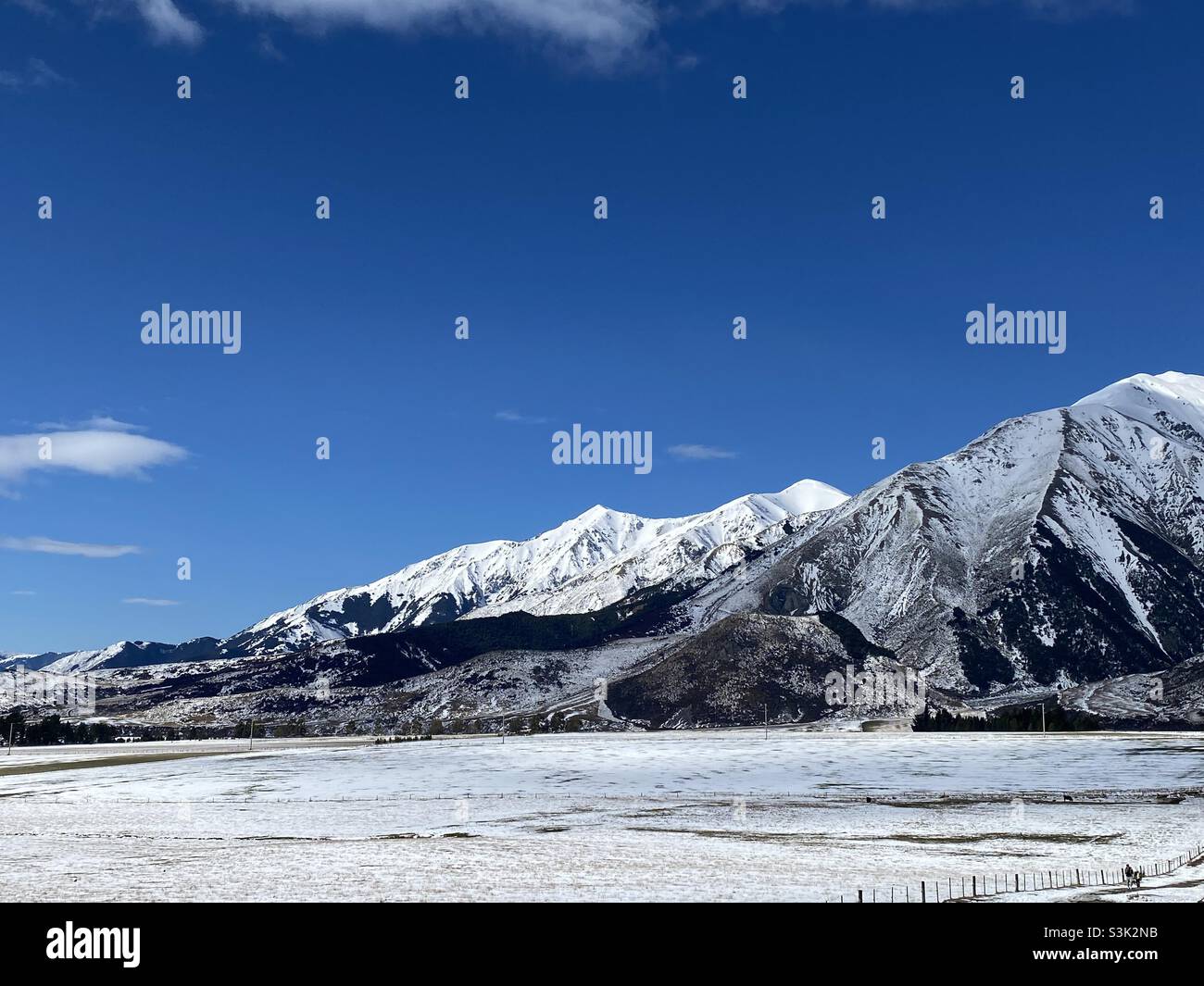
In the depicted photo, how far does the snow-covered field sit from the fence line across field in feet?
2.98

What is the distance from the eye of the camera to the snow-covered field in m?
62.2

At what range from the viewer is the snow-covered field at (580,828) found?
6216 centimetres

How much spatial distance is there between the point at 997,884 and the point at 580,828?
4096 cm

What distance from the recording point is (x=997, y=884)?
60.3 m

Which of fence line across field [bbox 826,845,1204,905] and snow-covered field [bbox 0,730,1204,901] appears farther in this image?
snow-covered field [bbox 0,730,1204,901]

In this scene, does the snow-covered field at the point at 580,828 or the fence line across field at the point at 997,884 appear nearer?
the fence line across field at the point at 997,884

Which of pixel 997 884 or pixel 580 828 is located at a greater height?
pixel 997 884

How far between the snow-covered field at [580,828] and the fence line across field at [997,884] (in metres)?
0.91
